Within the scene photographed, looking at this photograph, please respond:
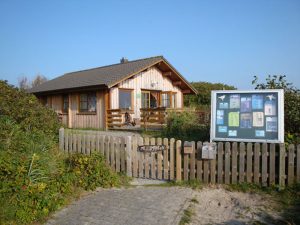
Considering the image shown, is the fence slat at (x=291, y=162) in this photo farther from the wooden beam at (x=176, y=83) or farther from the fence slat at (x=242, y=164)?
the wooden beam at (x=176, y=83)

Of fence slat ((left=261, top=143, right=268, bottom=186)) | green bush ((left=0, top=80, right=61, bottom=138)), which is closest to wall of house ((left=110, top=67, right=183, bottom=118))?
green bush ((left=0, top=80, right=61, bottom=138))

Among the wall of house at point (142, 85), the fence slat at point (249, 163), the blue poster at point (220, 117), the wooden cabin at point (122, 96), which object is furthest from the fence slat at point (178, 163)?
the wall of house at point (142, 85)

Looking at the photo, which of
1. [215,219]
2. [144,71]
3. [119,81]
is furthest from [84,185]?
[144,71]

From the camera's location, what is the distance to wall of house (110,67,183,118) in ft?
59.9

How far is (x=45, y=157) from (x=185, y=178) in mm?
3121

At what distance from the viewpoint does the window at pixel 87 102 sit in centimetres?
1881

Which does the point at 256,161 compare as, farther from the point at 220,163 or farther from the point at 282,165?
the point at 220,163

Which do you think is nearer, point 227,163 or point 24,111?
point 227,163

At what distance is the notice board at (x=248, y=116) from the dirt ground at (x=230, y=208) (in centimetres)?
134

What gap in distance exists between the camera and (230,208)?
5414mm

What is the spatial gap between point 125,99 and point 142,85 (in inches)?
71.2

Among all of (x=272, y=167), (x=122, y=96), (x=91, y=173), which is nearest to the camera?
(x=272, y=167)

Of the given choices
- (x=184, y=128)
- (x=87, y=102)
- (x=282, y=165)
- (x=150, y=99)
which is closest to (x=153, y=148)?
(x=282, y=165)

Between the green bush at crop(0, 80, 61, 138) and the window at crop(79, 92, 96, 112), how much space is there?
362 inches
